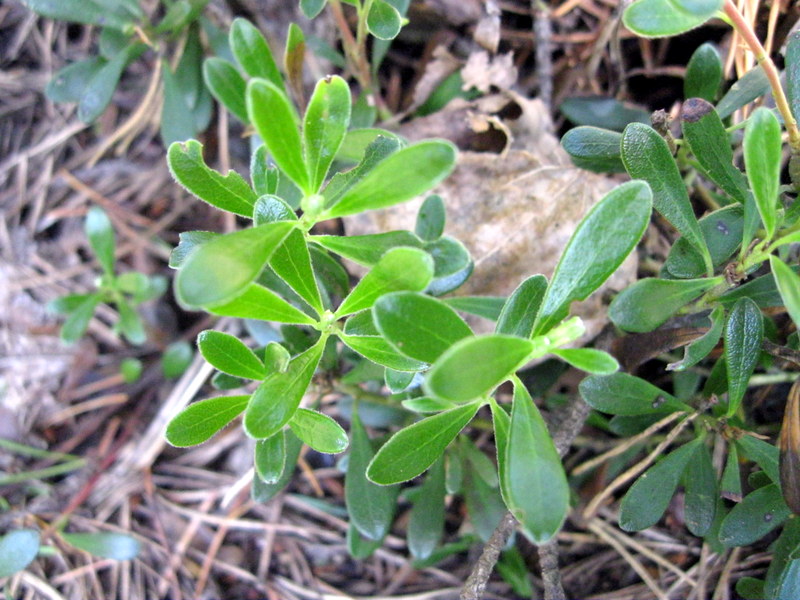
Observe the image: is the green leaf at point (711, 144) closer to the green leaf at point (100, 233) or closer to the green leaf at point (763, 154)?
the green leaf at point (763, 154)

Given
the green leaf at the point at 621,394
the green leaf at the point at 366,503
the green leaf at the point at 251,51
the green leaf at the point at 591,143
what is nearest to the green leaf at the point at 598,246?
the green leaf at the point at 621,394

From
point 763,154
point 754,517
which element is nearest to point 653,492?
point 754,517

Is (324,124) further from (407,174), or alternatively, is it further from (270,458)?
(270,458)

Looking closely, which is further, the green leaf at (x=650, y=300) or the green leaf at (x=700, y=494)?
the green leaf at (x=700, y=494)

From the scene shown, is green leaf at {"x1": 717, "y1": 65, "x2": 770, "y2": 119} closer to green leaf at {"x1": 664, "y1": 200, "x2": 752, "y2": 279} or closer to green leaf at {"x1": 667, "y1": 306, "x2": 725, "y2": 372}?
green leaf at {"x1": 664, "y1": 200, "x2": 752, "y2": 279}

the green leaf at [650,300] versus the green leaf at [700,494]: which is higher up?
the green leaf at [650,300]

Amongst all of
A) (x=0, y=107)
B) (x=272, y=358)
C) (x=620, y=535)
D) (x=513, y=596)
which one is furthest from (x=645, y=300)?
(x=0, y=107)
